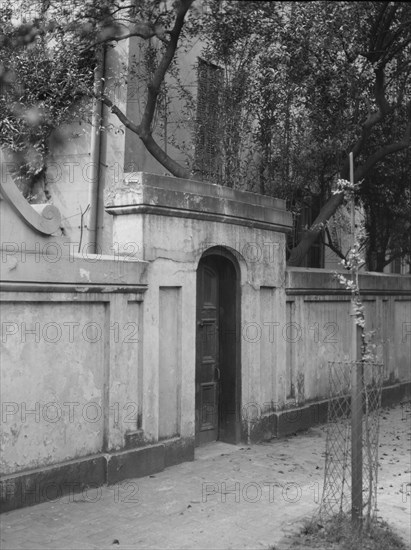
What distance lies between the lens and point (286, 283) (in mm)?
9484

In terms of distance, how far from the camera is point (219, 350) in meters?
8.80

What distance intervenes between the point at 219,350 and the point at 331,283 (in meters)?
2.66

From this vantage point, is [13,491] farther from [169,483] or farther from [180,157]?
[180,157]

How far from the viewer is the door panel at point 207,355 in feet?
27.6

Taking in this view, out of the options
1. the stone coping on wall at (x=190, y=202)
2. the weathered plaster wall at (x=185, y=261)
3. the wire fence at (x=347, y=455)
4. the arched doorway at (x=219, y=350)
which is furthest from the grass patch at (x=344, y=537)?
the stone coping on wall at (x=190, y=202)

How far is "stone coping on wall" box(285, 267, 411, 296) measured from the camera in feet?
31.7

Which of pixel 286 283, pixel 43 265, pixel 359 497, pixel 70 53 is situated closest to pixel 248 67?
pixel 70 53

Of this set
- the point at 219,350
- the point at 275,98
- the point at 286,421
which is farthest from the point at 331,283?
the point at 275,98

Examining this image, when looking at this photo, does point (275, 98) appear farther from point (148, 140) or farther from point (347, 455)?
point (347, 455)

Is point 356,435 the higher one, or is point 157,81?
point 157,81

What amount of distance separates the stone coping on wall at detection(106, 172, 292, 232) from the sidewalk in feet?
9.59

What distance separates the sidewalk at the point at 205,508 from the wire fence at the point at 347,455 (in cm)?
22

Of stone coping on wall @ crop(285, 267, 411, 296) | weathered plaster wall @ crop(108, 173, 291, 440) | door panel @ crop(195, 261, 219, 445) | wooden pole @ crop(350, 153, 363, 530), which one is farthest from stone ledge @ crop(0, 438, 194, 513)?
stone coping on wall @ crop(285, 267, 411, 296)

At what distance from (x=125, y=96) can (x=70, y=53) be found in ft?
3.99
